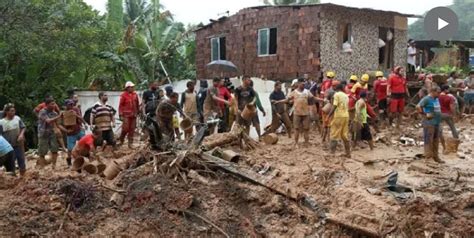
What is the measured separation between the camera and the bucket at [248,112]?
37.6 ft

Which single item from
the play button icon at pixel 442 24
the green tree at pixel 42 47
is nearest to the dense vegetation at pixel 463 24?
the play button icon at pixel 442 24

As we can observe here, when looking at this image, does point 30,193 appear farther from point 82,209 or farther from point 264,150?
point 264,150

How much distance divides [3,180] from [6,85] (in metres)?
9.91

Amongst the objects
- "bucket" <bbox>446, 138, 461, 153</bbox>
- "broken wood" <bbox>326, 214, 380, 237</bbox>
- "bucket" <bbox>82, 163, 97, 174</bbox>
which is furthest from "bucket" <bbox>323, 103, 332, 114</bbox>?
"bucket" <bbox>82, 163, 97, 174</bbox>

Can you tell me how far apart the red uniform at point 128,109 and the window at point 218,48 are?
10611 millimetres

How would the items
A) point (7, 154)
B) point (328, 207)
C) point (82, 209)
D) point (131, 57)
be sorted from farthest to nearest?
point (131, 57) → point (7, 154) → point (328, 207) → point (82, 209)

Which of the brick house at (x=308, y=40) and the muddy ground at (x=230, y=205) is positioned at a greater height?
the brick house at (x=308, y=40)

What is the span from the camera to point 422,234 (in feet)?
23.6

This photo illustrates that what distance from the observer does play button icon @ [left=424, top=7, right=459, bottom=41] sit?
817 inches

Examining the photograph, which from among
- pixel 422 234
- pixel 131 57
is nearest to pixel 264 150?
pixel 422 234

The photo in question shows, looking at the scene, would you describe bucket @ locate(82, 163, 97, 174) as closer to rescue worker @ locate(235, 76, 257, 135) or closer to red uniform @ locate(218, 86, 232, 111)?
red uniform @ locate(218, 86, 232, 111)

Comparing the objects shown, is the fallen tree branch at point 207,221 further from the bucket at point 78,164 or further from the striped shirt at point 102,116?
the striped shirt at point 102,116

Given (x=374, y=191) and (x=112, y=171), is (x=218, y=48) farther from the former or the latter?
(x=374, y=191)

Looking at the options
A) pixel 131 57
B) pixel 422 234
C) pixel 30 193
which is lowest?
pixel 422 234
